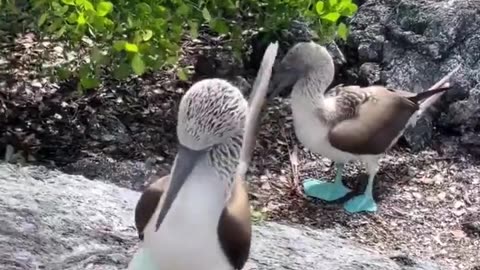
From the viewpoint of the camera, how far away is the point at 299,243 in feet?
11.4

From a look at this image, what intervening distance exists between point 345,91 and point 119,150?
0.98 metres

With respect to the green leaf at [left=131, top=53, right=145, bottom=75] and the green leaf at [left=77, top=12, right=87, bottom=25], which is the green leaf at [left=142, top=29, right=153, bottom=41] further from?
the green leaf at [left=77, top=12, right=87, bottom=25]

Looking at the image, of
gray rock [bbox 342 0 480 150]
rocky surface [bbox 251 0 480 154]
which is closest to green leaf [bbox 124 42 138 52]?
rocky surface [bbox 251 0 480 154]

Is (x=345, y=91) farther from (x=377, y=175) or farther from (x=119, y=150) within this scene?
(x=119, y=150)

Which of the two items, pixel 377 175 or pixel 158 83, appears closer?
pixel 377 175

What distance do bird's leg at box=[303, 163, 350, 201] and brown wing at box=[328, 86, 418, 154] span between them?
18 cm

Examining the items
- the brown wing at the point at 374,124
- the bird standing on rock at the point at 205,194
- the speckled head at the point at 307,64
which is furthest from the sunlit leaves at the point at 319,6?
the bird standing on rock at the point at 205,194

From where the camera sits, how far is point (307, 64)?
13.7ft

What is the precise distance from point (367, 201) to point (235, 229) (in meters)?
1.81

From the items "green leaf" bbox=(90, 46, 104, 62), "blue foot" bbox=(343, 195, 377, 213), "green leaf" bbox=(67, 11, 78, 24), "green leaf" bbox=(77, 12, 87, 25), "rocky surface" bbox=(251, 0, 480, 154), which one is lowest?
"blue foot" bbox=(343, 195, 377, 213)

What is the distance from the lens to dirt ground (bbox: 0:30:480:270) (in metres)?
4.15

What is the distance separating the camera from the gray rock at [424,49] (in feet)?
15.6

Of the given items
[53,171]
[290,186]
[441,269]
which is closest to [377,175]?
[290,186]

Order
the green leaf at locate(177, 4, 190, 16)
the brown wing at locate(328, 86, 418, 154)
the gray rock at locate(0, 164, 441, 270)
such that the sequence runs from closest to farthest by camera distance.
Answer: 1. the gray rock at locate(0, 164, 441, 270)
2. the green leaf at locate(177, 4, 190, 16)
3. the brown wing at locate(328, 86, 418, 154)
